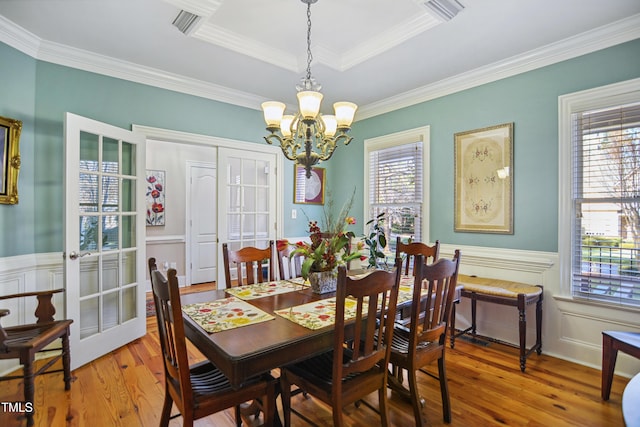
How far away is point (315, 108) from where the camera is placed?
2.08m

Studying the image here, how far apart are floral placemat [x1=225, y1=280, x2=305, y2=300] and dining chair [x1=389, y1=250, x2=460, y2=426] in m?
0.77

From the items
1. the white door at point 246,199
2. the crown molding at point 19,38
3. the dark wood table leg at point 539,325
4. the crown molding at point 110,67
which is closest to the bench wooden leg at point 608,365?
the dark wood table leg at point 539,325

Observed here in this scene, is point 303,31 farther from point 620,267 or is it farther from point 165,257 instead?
point 165,257

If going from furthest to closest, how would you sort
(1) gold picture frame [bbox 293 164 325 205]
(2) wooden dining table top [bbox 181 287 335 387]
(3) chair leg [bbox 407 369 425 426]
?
(1) gold picture frame [bbox 293 164 325 205] → (3) chair leg [bbox 407 369 425 426] → (2) wooden dining table top [bbox 181 287 335 387]

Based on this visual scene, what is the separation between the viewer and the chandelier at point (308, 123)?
81.7 inches

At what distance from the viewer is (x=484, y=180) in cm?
317

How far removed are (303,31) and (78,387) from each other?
10.6 ft

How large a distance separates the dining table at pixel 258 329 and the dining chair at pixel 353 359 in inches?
4.5

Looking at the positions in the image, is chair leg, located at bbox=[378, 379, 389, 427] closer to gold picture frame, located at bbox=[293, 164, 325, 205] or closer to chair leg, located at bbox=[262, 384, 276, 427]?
chair leg, located at bbox=[262, 384, 276, 427]

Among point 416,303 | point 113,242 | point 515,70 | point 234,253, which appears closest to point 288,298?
point 234,253

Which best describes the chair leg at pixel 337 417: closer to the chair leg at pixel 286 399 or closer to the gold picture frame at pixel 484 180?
the chair leg at pixel 286 399

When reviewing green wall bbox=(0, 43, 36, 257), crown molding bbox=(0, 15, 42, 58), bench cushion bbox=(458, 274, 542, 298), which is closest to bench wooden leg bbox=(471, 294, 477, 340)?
bench cushion bbox=(458, 274, 542, 298)

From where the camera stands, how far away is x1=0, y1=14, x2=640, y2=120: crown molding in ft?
8.00

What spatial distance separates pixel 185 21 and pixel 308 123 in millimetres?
1268
